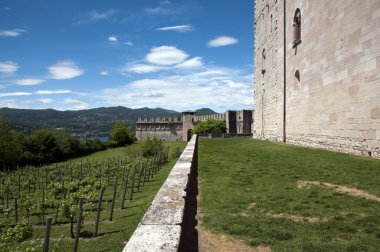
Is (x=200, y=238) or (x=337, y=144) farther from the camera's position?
(x=337, y=144)

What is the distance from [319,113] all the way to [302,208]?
1017 centimetres

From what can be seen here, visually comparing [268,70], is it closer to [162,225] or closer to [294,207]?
[294,207]

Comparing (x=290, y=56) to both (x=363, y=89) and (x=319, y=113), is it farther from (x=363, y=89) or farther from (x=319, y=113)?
(x=363, y=89)

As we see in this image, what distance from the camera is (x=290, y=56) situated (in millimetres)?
18719

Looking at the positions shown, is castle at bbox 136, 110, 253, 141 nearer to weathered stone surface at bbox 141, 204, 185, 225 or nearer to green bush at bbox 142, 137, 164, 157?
green bush at bbox 142, 137, 164, 157

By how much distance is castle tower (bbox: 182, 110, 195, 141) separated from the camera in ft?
212

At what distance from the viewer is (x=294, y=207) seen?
540cm

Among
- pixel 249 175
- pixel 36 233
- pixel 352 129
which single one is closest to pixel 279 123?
pixel 352 129

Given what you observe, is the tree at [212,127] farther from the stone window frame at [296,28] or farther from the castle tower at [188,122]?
the stone window frame at [296,28]

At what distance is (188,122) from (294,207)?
59.6 m

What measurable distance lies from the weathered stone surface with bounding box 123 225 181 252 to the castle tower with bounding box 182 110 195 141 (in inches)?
2401

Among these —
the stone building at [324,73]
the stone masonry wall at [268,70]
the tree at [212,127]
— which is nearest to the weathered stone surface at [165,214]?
the stone building at [324,73]

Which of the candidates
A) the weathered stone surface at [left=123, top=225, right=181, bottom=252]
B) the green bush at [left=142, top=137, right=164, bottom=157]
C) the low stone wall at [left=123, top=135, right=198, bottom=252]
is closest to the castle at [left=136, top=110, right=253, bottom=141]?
the green bush at [left=142, top=137, right=164, bottom=157]

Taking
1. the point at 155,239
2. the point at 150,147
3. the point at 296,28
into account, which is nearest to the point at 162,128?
the point at 150,147
